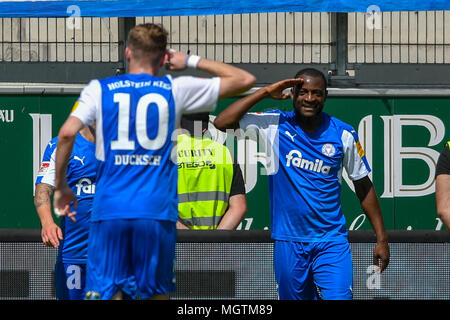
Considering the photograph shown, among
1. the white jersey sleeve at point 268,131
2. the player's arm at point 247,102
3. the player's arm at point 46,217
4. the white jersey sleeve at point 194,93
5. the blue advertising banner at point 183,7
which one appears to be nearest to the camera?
the white jersey sleeve at point 194,93

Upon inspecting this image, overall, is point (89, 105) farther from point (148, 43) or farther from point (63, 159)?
point (148, 43)

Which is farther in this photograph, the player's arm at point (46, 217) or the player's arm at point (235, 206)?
the player's arm at point (235, 206)

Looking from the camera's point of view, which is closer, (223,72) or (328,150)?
(223,72)

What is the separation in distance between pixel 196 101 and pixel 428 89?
4.66 m

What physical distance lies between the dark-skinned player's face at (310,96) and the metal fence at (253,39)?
3.05 m

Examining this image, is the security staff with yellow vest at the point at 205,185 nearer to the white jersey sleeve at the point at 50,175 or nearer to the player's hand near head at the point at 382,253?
the white jersey sleeve at the point at 50,175

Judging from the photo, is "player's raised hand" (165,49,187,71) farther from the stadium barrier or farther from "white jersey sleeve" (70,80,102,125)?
the stadium barrier

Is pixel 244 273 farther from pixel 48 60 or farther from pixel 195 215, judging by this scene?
pixel 48 60

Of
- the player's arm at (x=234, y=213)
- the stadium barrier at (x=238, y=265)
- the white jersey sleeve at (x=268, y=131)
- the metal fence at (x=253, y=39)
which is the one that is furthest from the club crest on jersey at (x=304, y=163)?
the metal fence at (x=253, y=39)

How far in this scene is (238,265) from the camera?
689cm

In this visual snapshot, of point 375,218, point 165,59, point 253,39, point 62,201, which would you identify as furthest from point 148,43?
point 253,39

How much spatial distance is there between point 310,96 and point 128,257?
2.10 metres

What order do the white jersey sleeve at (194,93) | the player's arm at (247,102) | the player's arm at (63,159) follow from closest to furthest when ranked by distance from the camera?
1. the player's arm at (63,159)
2. the white jersey sleeve at (194,93)
3. the player's arm at (247,102)

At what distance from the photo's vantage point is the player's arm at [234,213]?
7.07m
